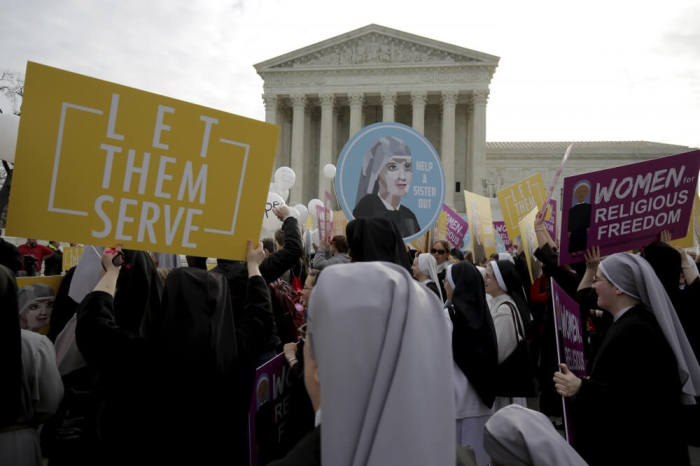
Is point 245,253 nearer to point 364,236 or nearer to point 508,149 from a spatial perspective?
point 364,236

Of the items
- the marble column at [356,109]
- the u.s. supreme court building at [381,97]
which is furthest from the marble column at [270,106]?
the marble column at [356,109]

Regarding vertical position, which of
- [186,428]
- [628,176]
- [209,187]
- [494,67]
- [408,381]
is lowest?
[186,428]

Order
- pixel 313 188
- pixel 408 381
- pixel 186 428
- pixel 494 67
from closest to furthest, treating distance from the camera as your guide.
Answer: pixel 408 381
pixel 186 428
pixel 494 67
pixel 313 188

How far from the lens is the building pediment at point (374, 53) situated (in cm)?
4197

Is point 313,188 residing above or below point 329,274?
above

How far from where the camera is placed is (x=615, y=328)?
8.63ft

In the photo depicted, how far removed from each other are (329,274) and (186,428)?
137 centimetres

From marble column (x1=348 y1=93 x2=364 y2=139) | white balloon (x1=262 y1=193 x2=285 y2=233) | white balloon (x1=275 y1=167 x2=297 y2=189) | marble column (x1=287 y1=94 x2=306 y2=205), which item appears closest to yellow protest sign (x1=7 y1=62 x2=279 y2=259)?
white balloon (x1=262 y1=193 x2=285 y2=233)

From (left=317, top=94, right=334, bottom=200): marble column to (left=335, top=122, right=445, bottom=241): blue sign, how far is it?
117 ft

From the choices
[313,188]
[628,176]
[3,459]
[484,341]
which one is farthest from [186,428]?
[313,188]

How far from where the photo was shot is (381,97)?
141ft

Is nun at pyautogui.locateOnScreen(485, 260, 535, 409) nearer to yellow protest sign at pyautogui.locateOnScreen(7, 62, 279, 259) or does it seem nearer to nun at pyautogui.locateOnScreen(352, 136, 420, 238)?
nun at pyautogui.locateOnScreen(352, 136, 420, 238)

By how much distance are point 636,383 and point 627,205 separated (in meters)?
2.05

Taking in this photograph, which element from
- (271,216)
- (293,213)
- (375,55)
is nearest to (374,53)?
(375,55)
